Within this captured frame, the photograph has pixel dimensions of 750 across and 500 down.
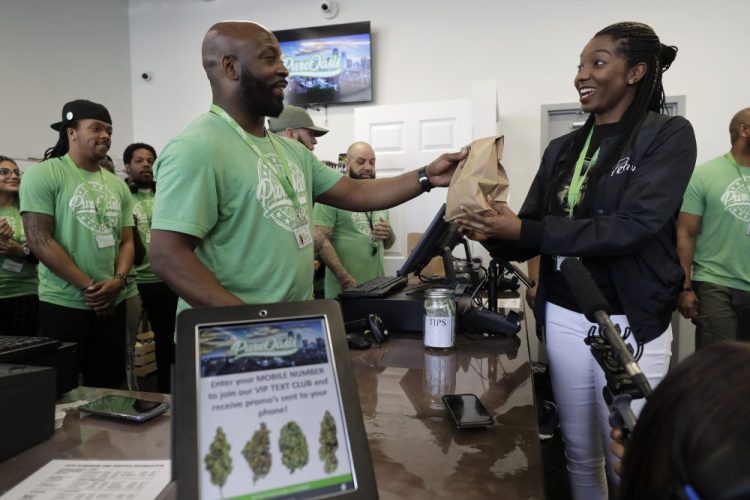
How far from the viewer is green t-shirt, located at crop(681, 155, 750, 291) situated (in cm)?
275

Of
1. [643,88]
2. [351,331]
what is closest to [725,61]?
[643,88]

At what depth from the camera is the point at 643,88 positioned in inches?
57.9

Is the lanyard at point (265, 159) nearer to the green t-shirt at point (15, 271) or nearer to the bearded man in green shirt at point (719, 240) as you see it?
the green t-shirt at point (15, 271)

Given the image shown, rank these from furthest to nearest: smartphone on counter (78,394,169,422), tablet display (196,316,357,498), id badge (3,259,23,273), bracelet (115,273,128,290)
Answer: id badge (3,259,23,273) → bracelet (115,273,128,290) → smartphone on counter (78,394,169,422) → tablet display (196,316,357,498)

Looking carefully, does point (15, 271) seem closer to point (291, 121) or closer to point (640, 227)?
point (291, 121)

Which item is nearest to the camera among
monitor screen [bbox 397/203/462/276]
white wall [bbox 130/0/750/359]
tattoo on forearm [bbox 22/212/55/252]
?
monitor screen [bbox 397/203/462/276]

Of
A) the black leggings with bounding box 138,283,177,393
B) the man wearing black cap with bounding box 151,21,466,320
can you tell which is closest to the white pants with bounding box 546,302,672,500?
the man wearing black cap with bounding box 151,21,466,320

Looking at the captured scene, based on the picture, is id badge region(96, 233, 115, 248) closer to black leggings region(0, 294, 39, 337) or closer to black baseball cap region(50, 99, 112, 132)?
black baseball cap region(50, 99, 112, 132)

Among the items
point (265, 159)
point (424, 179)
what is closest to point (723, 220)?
point (424, 179)

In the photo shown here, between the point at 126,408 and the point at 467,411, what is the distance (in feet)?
2.44

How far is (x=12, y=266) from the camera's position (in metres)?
2.86

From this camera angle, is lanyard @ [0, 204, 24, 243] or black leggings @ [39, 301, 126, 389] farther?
lanyard @ [0, 204, 24, 243]

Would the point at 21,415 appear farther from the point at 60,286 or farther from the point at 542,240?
the point at 60,286

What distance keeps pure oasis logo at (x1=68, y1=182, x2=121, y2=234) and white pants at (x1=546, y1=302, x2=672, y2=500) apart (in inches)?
83.7
